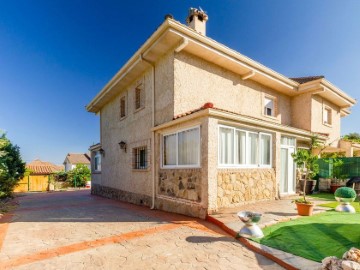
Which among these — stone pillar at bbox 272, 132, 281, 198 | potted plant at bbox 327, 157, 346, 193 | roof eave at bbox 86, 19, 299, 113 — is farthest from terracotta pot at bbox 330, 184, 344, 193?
roof eave at bbox 86, 19, 299, 113

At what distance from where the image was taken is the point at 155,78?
31.9ft

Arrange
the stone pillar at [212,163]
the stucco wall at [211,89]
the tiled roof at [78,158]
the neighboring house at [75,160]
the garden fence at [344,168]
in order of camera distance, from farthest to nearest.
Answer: the tiled roof at [78,158] < the neighboring house at [75,160] < the garden fence at [344,168] < the stucco wall at [211,89] < the stone pillar at [212,163]

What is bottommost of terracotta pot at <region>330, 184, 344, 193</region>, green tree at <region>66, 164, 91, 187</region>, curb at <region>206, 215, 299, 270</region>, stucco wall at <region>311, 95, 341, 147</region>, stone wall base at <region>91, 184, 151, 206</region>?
green tree at <region>66, 164, 91, 187</region>

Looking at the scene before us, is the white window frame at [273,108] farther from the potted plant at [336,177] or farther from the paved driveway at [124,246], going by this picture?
the paved driveway at [124,246]

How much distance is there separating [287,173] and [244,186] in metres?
3.65

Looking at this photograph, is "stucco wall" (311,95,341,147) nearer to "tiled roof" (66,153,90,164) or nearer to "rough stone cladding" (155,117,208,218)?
"rough stone cladding" (155,117,208,218)

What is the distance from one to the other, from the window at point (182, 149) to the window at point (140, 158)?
66.2 inches

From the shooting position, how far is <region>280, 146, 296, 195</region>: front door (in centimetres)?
1008

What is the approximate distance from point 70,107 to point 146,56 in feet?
78.0

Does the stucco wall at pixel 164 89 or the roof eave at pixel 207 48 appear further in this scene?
the stucco wall at pixel 164 89

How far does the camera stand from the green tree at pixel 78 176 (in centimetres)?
2919

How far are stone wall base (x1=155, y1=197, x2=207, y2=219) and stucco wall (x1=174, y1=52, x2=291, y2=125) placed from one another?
352 centimetres

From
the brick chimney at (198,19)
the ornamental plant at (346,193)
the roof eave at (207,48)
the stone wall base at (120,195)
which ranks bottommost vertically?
the stone wall base at (120,195)

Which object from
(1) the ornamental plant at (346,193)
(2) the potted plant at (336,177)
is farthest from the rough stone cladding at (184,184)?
(2) the potted plant at (336,177)
